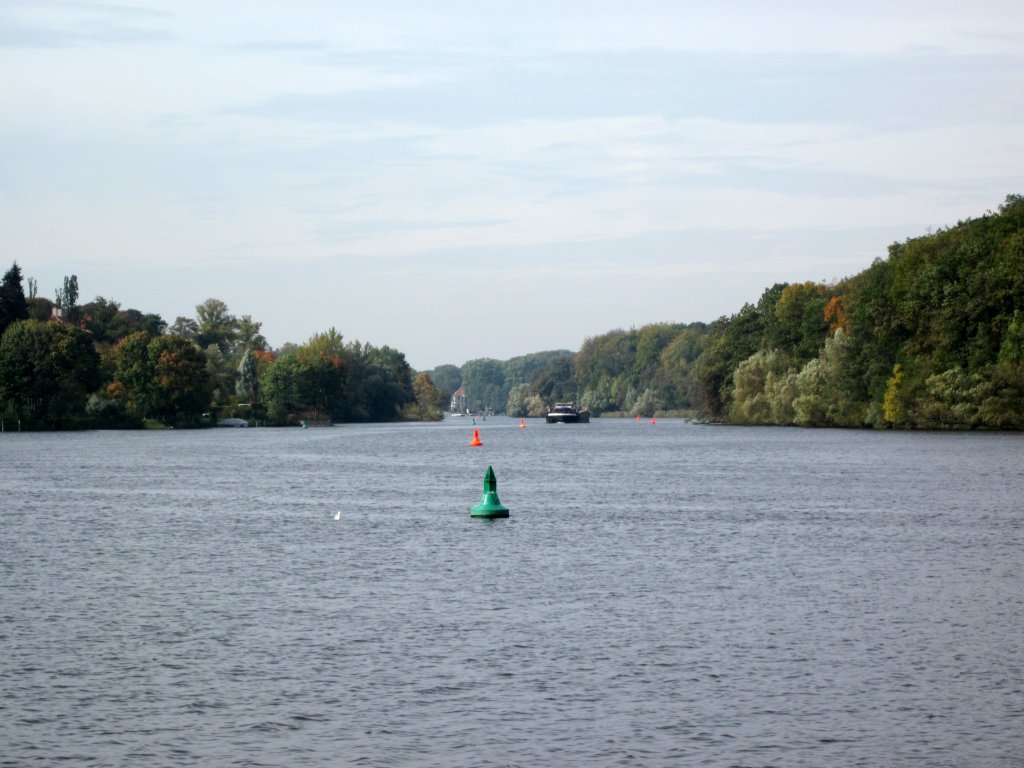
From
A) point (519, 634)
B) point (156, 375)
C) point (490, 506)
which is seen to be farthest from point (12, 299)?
point (519, 634)

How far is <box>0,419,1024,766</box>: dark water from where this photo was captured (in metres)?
15.5

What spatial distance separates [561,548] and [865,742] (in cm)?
2049

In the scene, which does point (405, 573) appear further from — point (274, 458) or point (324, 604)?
point (274, 458)

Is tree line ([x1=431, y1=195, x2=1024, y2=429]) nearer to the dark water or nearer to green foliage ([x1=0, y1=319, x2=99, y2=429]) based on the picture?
the dark water

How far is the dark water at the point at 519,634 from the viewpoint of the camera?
15.5 meters

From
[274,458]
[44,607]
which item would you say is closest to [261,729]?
[44,607]

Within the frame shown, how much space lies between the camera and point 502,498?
180ft

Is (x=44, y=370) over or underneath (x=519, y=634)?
over

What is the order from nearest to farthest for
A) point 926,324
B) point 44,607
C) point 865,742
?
point 865,742 < point 44,607 < point 926,324

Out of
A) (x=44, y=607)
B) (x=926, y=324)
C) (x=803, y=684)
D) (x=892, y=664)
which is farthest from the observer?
(x=926, y=324)

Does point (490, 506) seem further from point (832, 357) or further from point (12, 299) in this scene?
point (12, 299)

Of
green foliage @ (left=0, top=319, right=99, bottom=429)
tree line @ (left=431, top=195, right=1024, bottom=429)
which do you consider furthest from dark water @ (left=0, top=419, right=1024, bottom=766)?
green foliage @ (left=0, top=319, right=99, bottom=429)

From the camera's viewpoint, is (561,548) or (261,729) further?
(561,548)

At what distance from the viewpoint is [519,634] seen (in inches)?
874
